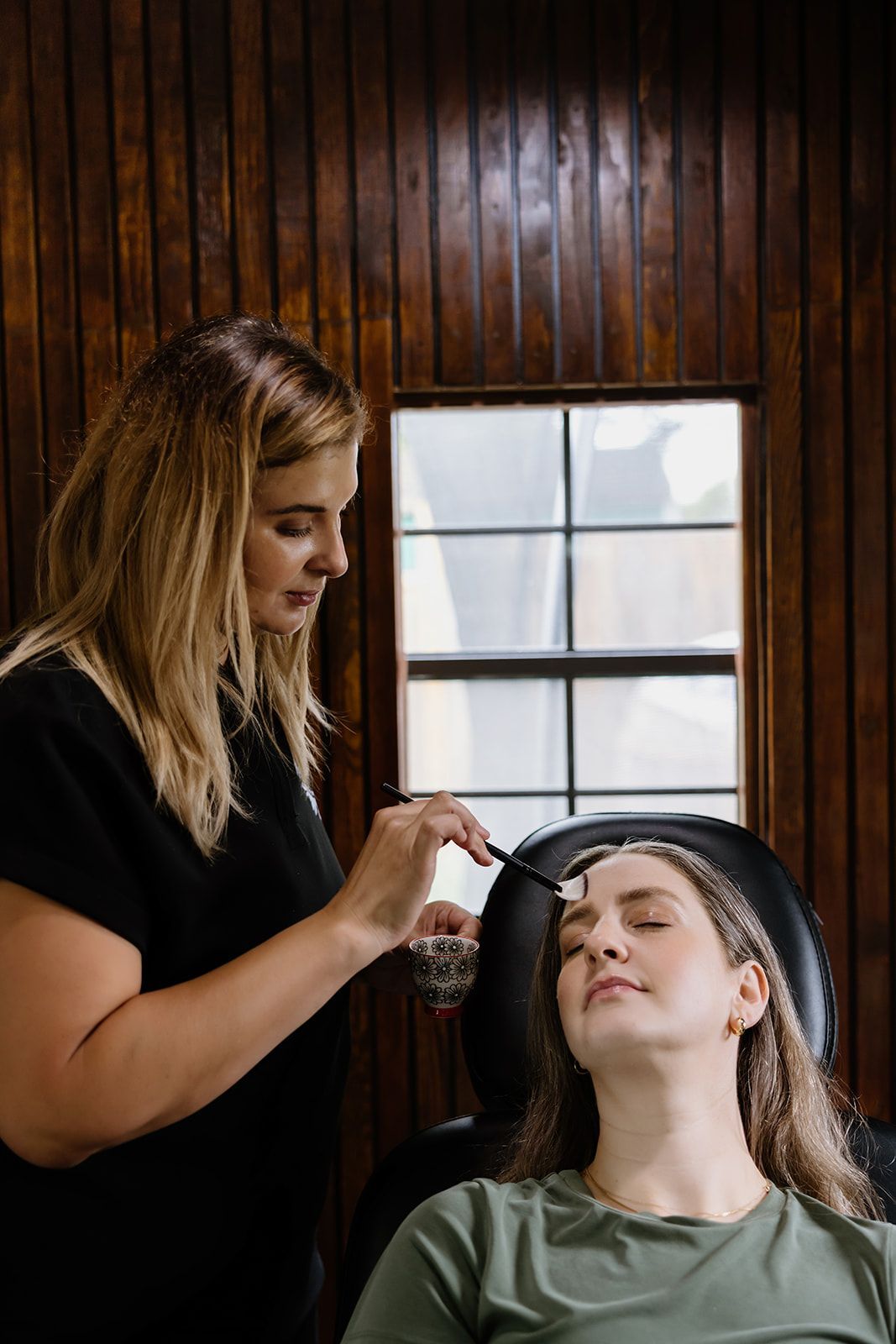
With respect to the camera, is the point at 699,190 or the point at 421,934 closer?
the point at 421,934

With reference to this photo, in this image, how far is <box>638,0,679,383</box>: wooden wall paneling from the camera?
2.43m

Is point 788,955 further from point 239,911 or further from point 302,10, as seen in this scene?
point 302,10

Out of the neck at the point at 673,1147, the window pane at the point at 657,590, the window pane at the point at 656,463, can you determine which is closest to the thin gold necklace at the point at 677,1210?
the neck at the point at 673,1147

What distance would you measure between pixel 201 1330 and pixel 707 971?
31.2 inches

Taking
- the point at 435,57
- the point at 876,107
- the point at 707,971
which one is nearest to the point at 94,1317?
the point at 707,971

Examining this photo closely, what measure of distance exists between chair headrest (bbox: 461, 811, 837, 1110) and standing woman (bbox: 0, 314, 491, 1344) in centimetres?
31

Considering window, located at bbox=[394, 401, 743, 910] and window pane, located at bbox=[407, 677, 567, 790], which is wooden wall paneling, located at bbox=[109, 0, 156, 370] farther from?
window pane, located at bbox=[407, 677, 567, 790]

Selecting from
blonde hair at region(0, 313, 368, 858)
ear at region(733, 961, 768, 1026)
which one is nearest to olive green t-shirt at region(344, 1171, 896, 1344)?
ear at region(733, 961, 768, 1026)

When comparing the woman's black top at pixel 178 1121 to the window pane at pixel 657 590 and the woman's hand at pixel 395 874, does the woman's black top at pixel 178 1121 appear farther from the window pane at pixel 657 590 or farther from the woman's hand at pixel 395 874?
the window pane at pixel 657 590

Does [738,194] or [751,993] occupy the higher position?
[738,194]

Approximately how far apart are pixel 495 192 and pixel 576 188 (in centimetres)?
18

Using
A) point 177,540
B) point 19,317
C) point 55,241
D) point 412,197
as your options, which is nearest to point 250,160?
point 412,197

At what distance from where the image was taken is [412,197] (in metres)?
2.47

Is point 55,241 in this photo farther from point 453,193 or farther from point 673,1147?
point 673,1147
